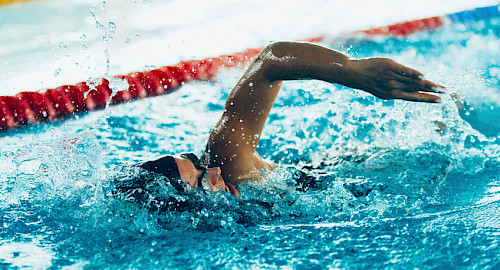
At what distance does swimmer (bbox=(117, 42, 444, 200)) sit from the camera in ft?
3.27

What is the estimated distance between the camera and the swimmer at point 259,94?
1.00 m

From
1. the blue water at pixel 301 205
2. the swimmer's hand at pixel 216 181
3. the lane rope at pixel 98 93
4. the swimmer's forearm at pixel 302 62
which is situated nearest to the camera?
the blue water at pixel 301 205

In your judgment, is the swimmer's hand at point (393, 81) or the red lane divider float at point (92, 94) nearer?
the swimmer's hand at point (393, 81)

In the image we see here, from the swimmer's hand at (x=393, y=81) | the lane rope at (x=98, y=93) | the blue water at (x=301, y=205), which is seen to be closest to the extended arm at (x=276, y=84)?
the swimmer's hand at (x=393, y=81)

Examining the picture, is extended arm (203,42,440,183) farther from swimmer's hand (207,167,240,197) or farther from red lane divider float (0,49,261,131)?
red lane divider float (0,49,261,131)

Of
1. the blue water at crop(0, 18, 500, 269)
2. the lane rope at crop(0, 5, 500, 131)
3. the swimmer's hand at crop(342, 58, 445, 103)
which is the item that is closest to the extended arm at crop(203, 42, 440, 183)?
the swimmer's hand at crop(342, 58, 445, 103)

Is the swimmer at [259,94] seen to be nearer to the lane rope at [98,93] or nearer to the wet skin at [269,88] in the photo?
the wet skin at [269,88]

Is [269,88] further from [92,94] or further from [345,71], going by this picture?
[92,94]

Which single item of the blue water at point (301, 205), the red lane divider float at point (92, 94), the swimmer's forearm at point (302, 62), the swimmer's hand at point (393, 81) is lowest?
the blue water at point (301, 205)

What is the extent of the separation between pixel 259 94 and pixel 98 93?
2268 millimetres

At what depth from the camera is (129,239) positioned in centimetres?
105

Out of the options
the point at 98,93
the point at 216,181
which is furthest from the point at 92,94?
the point at 216,181

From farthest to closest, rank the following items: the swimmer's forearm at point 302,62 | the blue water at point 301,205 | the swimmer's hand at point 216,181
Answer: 1. the swimmer's hand at point 216,181
2. the swimmer's forearm at point 302,62
3. the blue water at point 301,205

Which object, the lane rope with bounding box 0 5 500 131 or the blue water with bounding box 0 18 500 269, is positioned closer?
the blue water with bounding box 0 18 500 269
